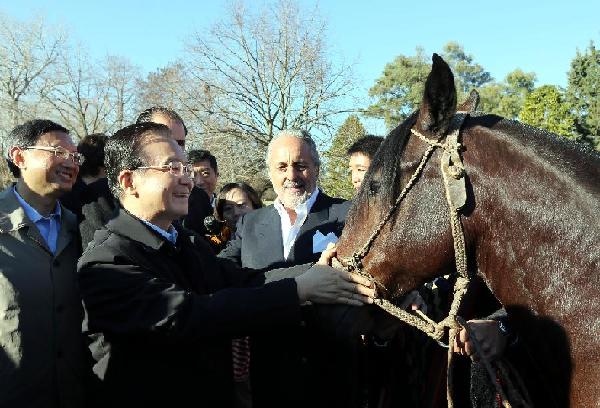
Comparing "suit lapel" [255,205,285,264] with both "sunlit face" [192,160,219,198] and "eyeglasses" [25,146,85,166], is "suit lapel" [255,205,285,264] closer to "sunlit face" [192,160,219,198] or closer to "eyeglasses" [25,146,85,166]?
"eyeglasses" [25,146,85,166]

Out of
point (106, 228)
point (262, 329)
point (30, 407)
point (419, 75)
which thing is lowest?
point (30, 407)

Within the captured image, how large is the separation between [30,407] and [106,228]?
0.81 m

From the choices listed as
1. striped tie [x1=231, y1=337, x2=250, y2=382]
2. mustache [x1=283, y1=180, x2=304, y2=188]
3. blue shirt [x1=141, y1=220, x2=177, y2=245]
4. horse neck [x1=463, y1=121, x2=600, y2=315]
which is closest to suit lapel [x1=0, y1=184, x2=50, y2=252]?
blue shirt [x1=141, y1=220, x2=177, y2=245]

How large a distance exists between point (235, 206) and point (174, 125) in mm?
1891

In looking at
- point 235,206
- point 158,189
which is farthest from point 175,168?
point 235,206

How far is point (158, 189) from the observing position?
2410 mm

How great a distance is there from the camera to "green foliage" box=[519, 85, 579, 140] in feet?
69.7

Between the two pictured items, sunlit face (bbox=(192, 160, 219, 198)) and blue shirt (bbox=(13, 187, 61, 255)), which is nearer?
blue shirt (bbox=(13, 187, 61, 255))

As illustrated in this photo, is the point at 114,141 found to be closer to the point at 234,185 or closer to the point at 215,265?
the point at 215,265

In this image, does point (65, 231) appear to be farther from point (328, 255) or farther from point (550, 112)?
point (550, 112)

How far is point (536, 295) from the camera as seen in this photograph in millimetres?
1883

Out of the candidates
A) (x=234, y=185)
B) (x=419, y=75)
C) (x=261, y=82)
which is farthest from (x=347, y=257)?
(x=419, y=75)

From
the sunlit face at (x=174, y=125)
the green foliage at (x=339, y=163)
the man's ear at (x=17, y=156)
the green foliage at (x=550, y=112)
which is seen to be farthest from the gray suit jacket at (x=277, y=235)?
the green foliage at (x=550, y=112)

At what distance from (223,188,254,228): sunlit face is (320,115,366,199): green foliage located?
14.0 meters
